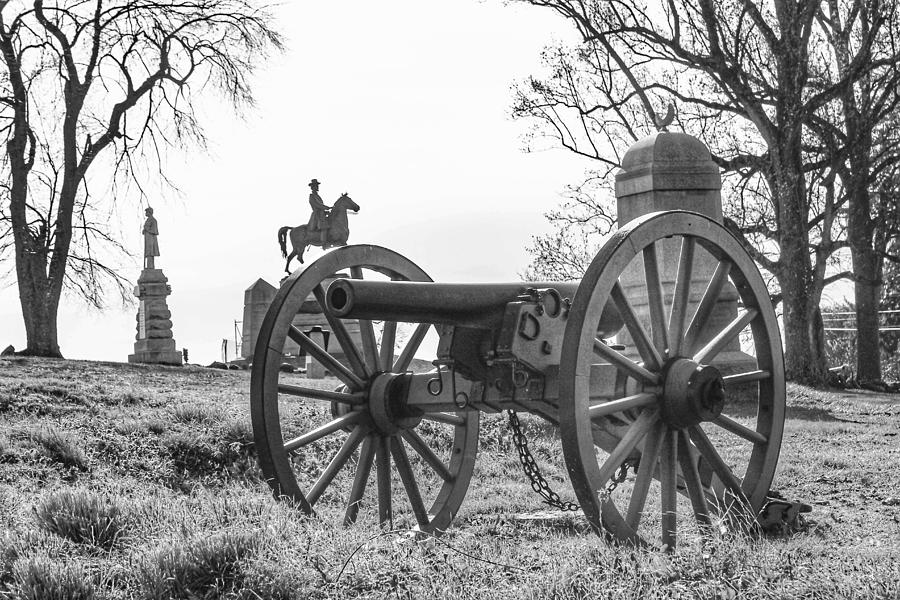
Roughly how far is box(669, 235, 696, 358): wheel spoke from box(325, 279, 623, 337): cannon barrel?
693mm

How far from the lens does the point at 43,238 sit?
21.6 meters

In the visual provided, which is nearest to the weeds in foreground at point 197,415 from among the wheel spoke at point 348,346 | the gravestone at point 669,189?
the wheel spoke at point 348,346

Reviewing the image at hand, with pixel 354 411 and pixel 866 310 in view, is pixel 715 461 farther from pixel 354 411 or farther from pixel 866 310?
pixel 866 310

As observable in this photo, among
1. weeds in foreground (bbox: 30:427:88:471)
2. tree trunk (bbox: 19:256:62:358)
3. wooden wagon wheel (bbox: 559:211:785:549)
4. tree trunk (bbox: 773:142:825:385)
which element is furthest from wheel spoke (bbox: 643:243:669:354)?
tree trunk (bbox: 19:256:62:358)

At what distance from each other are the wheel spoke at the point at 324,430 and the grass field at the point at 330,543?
1.07ft

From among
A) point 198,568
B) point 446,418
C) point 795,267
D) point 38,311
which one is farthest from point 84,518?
point 38,311

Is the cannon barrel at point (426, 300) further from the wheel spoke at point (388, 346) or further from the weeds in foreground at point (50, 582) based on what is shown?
the weeds in foreground at point (50, 582)

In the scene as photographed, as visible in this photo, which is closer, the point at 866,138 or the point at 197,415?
the point at 197,415

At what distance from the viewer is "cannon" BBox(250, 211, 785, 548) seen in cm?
486

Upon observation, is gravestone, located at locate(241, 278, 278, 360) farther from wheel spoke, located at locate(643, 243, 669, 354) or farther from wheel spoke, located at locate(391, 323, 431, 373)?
wheel spoke, located at locate(643, 243, 669, 354)

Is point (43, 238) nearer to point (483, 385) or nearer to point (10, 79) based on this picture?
point (10, 79)

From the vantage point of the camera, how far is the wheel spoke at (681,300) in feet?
17.9

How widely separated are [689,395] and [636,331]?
387mm

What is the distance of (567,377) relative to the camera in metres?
4.67
